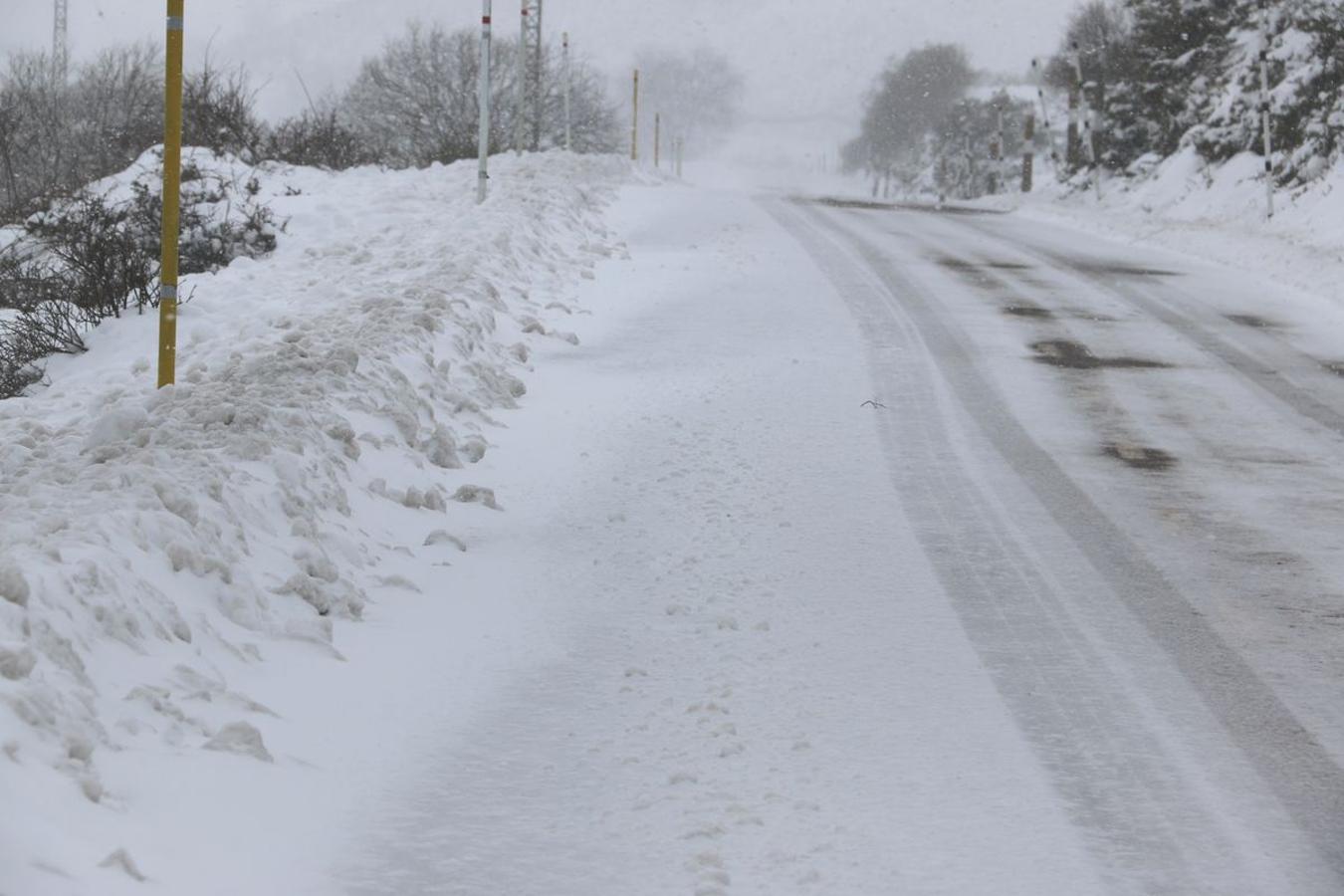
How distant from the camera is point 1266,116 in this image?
19.8 metres

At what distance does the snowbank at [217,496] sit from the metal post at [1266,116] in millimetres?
11581

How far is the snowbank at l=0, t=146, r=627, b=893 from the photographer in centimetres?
347

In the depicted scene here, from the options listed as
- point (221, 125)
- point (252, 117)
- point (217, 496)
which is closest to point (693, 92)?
point (252, 117)

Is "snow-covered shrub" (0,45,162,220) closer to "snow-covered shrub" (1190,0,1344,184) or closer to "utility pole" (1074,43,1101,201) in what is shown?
"snow-covered shrub" (1190,0,1344,184)

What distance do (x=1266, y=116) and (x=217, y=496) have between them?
17.9 metres

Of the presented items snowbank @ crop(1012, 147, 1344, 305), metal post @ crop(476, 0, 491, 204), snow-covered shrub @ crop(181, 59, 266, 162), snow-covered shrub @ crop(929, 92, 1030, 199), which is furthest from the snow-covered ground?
snow-covered shrub @ crop(929, 92, 1030, 199)

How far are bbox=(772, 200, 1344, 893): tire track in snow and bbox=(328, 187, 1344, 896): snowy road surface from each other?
14mm

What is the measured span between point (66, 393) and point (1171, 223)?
16.2m

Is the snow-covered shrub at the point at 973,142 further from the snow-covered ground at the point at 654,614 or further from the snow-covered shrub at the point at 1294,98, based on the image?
the snow-covered ground at the point at 654,614

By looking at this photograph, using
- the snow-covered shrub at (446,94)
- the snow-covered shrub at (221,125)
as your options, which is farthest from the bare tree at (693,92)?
the snow-covered shrub at (221,125)

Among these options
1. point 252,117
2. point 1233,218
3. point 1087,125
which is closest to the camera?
point 252,117

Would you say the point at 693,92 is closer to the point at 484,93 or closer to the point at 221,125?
the point at 221,125

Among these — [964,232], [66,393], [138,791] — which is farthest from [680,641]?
[964,232]

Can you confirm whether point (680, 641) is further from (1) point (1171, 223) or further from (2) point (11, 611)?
(1) point (1171, 223)
